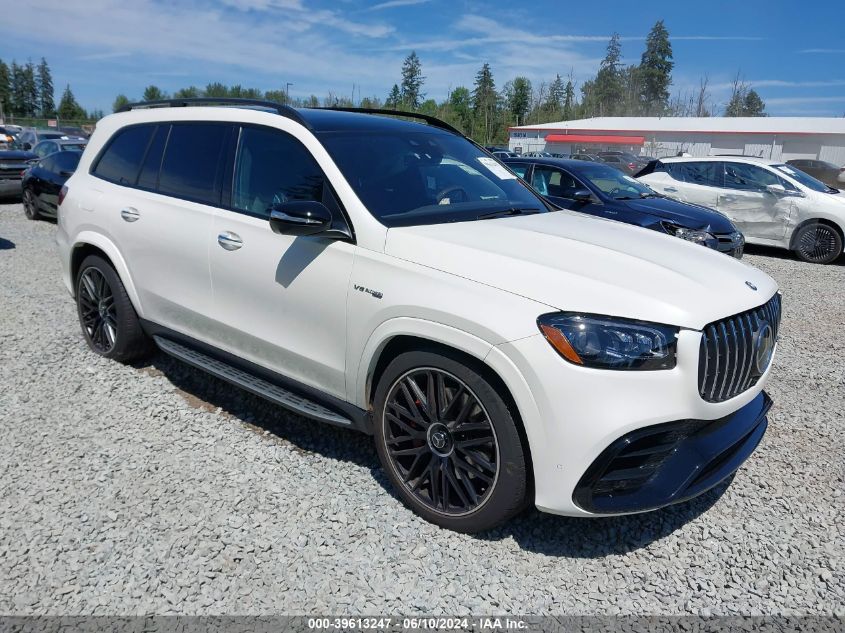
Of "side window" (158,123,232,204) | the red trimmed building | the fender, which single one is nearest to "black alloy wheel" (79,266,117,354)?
the fender

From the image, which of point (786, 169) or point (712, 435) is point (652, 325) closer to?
point (712, 435)

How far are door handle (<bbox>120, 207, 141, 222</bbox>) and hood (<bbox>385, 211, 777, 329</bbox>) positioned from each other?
88.1 inches

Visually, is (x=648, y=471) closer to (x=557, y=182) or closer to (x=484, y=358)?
(x=484, y=358)

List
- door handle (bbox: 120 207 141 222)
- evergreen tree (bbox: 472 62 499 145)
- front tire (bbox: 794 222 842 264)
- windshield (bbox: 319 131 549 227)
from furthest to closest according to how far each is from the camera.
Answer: evergreen tree (bbox: 472 62 499 145), front tire (bbox: 794 222 842 264), door handle (bbox: 120 207 141 222), windshield (bbox: 319 131 549 227)

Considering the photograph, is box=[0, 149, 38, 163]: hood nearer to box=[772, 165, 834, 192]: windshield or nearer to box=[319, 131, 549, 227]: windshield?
box=[319, 131, 549, 227]: windshield

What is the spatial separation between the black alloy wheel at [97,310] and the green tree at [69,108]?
105057 mm

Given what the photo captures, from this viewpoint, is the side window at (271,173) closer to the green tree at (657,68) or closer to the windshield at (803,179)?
the windshield at (803,179)

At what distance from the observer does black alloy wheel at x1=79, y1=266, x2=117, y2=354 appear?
478 centimetres

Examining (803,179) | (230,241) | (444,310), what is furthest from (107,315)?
(803,179)

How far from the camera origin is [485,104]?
84812 mm

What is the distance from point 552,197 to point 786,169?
5.26m

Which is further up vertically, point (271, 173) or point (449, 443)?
point (271, 173)

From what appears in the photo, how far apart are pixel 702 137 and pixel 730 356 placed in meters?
59.5

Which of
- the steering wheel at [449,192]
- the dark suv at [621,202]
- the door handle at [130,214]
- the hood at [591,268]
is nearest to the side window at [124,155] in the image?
the door handle at [130,214]
